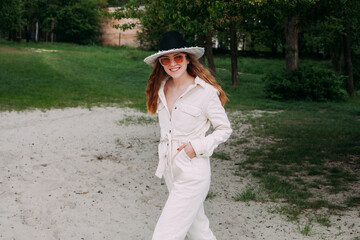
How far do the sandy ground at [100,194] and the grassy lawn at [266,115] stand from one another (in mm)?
535

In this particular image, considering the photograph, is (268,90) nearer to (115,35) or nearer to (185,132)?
(185,132)

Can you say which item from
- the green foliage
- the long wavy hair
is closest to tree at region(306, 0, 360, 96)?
the long wavy hair

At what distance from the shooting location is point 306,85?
18469mm

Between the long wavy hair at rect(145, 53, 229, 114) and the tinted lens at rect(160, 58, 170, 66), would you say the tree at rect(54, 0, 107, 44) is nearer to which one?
the long wavy hair at rect(145, 53, 229, 114)

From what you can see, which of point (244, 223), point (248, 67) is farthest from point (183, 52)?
point (248, 67)

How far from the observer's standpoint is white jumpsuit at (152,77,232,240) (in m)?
2.81

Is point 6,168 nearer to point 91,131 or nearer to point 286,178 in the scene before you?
point 91,131

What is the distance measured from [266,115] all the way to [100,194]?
9024mm

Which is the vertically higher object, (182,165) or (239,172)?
(182,165)

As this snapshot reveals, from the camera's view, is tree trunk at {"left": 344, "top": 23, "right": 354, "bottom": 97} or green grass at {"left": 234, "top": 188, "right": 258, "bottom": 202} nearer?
green grass at {"left": 234, "top": 188, "right": 258, "bottom": 202}

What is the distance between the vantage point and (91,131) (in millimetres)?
10422

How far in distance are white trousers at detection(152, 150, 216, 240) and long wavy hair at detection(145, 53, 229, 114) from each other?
51 centimetres

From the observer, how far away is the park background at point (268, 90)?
6.53m

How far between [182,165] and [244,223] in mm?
2330
